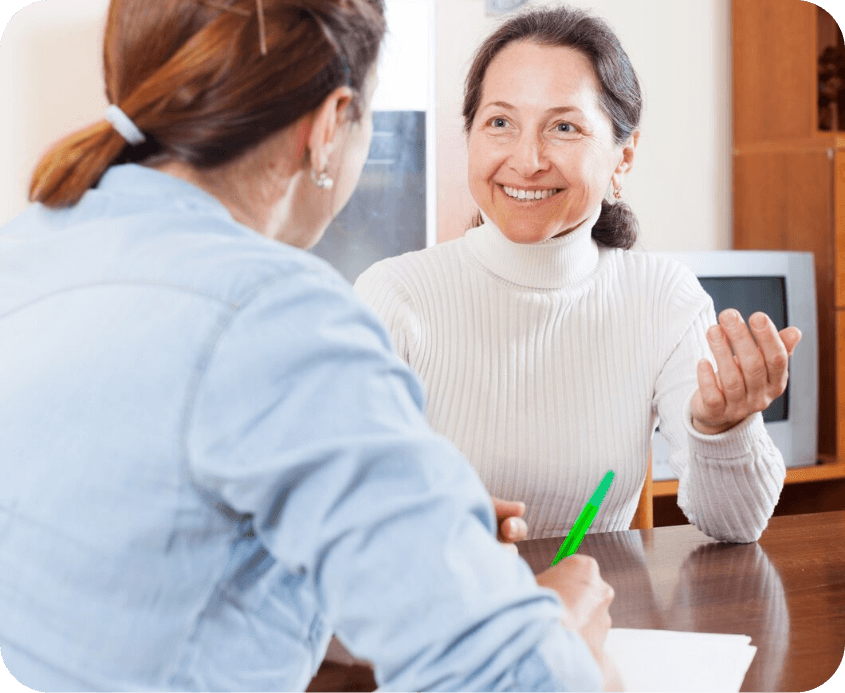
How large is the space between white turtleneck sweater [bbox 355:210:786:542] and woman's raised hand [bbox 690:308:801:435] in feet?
0.70

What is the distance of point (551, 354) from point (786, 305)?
4.04 feet

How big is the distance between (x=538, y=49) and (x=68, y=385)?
3.28 feet

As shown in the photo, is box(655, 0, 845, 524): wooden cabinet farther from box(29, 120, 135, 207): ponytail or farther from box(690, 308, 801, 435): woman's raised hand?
box(29, 120, 135, 207): ponytail

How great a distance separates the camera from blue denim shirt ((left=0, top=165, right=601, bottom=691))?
402mm

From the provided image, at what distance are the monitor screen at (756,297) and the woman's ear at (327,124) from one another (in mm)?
1818

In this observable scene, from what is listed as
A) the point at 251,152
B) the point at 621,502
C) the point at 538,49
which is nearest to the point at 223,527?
the point at 251,152

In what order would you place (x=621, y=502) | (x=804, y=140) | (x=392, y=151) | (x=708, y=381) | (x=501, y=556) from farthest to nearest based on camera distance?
(x=804, y=140)
(x=392, y=151)
(x=621, y=502)
(x=708, y=381)
(x=501, y=556)

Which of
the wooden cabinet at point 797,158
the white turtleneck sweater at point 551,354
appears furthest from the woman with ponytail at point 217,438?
the wooden cabinet at point 797,158

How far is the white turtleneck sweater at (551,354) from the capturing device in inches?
48.1

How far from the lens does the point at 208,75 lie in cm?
48

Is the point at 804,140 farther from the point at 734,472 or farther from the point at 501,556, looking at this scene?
the point at 501,556

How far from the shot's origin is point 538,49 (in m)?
1.29

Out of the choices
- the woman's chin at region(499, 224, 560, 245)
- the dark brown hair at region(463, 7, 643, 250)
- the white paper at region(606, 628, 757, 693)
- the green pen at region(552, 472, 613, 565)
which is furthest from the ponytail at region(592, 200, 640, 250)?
the white paper at region(606, 628, 757, 693)

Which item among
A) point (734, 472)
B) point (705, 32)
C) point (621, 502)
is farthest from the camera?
point (705, 32)
